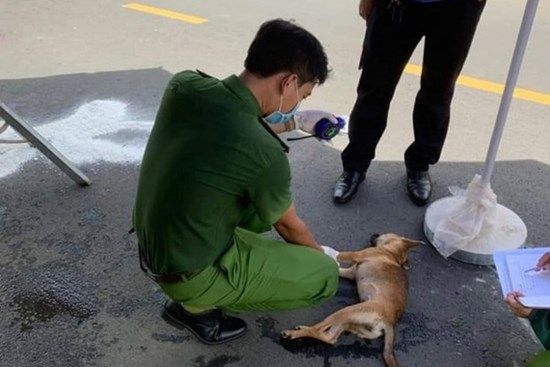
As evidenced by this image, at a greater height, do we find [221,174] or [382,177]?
[221,174]

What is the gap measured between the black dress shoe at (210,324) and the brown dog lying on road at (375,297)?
19cm

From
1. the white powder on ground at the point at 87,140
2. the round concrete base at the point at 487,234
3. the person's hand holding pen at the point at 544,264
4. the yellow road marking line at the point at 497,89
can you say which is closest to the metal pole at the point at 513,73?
the round concrete base at the point at 487,234

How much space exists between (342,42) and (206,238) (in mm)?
3223

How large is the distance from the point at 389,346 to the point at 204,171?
3.04ft

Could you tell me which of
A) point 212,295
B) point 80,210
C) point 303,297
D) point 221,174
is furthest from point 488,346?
point 80,210

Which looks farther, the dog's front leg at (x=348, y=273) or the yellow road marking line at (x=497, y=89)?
the yellow road marking line at (x=497, y=89)

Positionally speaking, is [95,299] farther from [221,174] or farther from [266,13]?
[266,13]

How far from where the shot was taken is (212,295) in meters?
1.86

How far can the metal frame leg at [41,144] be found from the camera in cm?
257

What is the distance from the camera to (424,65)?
Answer: 243cm

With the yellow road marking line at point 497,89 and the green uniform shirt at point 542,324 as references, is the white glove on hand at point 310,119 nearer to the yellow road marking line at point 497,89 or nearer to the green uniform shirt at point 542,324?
the green uniform shirt at point 542,324

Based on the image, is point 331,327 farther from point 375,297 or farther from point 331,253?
point 331,253

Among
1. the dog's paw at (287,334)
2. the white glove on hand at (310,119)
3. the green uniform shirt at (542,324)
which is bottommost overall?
the dog's paw at (287,334)

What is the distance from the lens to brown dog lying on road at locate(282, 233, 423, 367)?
76.7 inches
